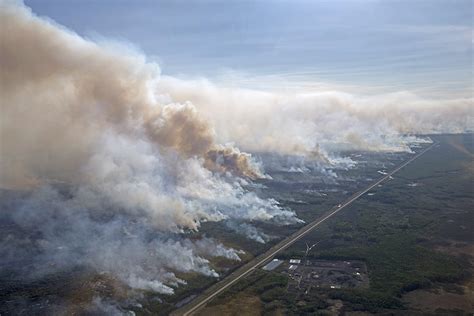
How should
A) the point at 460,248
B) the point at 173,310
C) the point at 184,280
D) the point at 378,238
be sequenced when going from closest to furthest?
the point at 173,310 → the point at 184,280 → the point at 460,248 → the point at 378,238

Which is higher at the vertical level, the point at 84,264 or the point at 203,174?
the point at 203,174

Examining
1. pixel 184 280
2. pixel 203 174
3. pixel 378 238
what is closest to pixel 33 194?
pixel 203 174

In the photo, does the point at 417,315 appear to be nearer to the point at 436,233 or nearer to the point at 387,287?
the point at 387,287

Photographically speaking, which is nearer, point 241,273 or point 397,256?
point 241,273

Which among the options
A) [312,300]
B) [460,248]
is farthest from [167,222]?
[460,248]

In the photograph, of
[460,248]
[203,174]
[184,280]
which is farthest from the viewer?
[203,174]

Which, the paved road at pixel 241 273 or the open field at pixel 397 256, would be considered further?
the open field at pixel 397 256

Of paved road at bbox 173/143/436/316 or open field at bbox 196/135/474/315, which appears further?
open field at bbox 196/135/474/315

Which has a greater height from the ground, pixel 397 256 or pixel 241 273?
pixel 397 256

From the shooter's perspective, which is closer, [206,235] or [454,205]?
[206,235]

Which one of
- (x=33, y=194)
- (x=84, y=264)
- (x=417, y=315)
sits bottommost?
(x=417, y=315)
